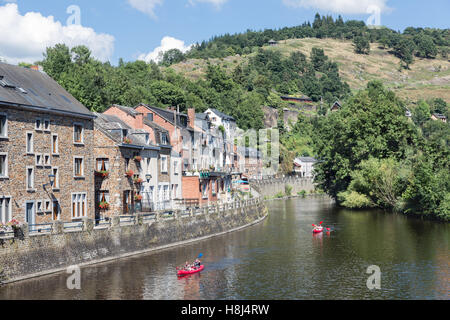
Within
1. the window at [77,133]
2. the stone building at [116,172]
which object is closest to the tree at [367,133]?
the stone building at [116,172]

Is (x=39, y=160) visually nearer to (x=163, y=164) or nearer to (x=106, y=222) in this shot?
(x=106, y=222)

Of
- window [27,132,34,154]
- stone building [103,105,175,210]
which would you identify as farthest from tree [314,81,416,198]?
window [27,132,34,154]

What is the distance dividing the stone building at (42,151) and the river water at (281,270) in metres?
6.98

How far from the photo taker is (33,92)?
4184cm

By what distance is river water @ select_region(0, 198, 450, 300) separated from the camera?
106 feet

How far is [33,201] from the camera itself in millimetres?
39562

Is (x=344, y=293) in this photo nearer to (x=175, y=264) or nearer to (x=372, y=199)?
(x=175, y=264)

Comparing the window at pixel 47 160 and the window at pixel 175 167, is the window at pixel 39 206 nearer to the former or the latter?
the window at pixel 47 160

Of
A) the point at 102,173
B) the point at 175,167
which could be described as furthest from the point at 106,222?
the point at 175,167

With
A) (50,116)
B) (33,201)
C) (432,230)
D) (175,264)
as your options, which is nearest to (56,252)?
A: (33,201)

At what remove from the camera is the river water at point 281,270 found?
32406 millimetres

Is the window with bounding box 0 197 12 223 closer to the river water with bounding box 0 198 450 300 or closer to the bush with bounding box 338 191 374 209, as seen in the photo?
the river water with bounding box 0 198 450 300

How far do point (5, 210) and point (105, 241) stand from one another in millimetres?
7386

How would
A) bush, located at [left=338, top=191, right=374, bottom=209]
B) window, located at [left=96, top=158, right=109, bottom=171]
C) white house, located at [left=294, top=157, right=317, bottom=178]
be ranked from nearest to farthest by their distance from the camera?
window, located at [left=96, top=158, right=109, bottom=171] → bush, located at [left=338, top=191, right=374, bottom=209] → white house, located at [left=294, top=157, right=317, bottom=178]
